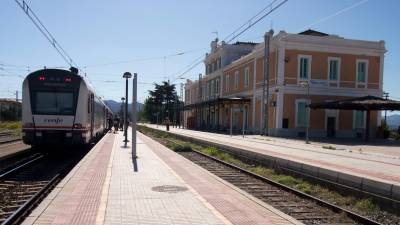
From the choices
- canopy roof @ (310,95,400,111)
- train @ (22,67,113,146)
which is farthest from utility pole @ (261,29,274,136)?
train @ (22,67,113,146)

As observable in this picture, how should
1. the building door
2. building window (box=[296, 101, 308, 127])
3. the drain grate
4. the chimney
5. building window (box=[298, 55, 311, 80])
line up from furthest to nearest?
the chimney, the building door, building window (box=[298, 55, 311, 80]), building window (box=[296, 101, 308, 127]), the drain grate

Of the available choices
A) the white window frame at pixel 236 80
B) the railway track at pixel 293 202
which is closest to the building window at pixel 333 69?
the white window frame at pixel 236 80

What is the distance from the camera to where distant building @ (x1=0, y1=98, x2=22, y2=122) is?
94.1 m

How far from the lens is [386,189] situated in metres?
9.90

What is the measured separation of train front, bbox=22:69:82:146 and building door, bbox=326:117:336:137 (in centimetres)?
2953

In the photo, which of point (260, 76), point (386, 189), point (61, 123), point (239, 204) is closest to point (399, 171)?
point (386, 189)

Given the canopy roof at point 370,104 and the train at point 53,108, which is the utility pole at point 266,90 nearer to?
the canopy roof at point 370,104

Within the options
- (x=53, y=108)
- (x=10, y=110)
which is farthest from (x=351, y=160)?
(x=10, y=110)

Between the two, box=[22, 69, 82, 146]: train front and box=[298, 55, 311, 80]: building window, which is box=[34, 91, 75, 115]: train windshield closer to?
box=[22, 69, 82, 146]: train front

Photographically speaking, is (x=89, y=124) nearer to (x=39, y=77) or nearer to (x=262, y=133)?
(x=39, y=77)

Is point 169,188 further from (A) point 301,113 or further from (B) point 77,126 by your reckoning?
(A) point 301,113

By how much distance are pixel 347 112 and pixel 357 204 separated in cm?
3495

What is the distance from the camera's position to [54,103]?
17984 mm

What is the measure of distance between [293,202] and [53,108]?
34.8 ft
